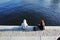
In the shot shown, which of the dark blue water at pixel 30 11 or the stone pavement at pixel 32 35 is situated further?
the dark blue water at pixel 30 11

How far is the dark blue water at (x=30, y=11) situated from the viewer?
1090 centimetres

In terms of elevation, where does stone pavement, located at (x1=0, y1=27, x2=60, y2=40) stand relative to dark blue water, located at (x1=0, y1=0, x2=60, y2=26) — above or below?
below

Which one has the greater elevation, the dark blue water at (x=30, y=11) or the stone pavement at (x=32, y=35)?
the dark blue water at (x=30, y=11)

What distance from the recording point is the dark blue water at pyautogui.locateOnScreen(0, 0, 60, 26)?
10.9m

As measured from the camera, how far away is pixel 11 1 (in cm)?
1473

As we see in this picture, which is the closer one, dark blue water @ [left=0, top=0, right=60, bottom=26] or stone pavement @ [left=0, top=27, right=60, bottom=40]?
stone pavement @ [left=0, top=27, right=60, bottom=40]

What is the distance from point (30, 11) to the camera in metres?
12.3

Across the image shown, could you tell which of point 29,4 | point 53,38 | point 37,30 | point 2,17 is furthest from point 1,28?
point 29,4

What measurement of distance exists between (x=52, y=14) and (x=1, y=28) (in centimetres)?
688

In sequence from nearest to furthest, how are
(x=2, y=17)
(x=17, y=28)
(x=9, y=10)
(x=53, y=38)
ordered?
(x=53, y=38) → (x=17, y=28) → (x=2, y=17) → (x=9, y=10)

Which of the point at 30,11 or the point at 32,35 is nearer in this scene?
the point at 32,35

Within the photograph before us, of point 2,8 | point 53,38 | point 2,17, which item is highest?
point 2,8

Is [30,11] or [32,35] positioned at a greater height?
[30,11]

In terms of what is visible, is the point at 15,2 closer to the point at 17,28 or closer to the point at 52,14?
the point at 52,14
